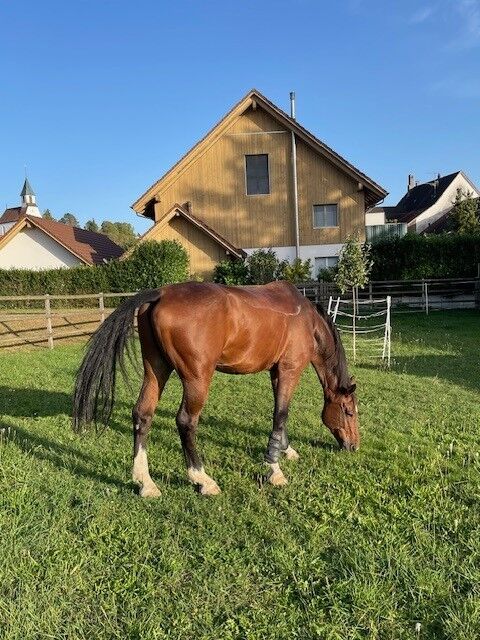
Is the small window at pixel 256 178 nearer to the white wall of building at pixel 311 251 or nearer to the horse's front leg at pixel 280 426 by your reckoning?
the white wall of building at pixel 311 251

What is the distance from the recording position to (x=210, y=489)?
12.9 feet

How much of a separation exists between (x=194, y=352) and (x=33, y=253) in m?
28.0

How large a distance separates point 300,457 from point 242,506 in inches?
48.6

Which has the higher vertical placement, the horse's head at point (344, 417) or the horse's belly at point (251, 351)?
the horse's belly at point (251, 351)

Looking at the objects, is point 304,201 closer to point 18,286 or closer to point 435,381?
point 18,286

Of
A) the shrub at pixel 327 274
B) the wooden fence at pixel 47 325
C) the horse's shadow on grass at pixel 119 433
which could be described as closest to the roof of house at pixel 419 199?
the shrub at pixel 327 274

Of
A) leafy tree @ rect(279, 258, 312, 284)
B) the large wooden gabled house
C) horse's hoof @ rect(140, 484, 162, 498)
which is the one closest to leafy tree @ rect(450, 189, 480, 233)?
the large wooden gabled house

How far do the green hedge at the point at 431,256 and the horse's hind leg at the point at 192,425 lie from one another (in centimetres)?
2153

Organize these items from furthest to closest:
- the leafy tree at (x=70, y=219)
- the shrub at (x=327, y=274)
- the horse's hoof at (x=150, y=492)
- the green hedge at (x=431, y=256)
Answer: the leafy tree at (x=70, y=219)
the green hedge at (x=431, y=256)
the shrub at (x=327, y=274)
the horse's hoof at (x=150, y=492)

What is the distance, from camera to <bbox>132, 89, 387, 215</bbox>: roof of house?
77.7ft

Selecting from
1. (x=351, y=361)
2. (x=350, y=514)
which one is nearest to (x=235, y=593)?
(x=350, y=514)

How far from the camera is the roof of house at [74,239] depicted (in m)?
28.2

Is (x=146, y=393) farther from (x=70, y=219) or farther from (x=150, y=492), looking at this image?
(x=70, y=219)

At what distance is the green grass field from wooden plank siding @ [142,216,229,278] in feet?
58.8
